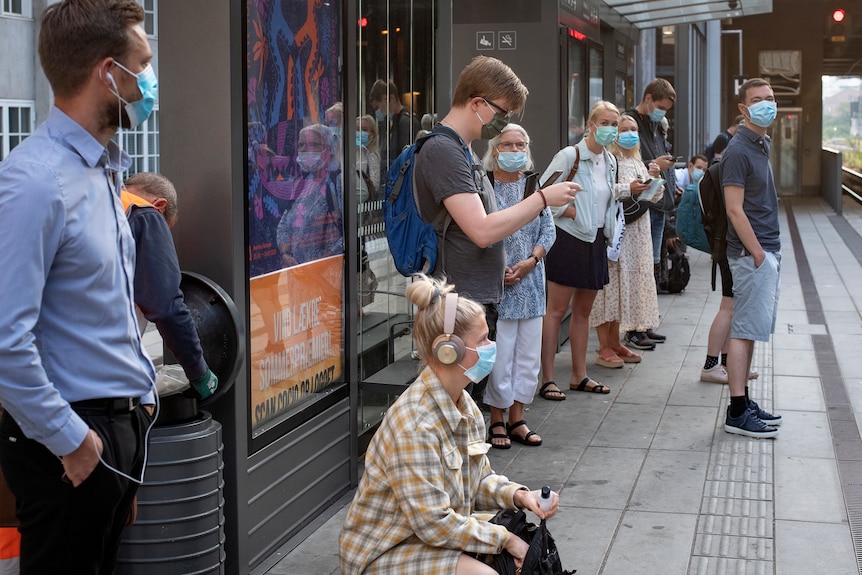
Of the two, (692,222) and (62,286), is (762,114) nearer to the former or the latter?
(692,222)

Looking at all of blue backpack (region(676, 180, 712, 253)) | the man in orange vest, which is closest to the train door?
blue backpack (region(676, 180, 712, 253))

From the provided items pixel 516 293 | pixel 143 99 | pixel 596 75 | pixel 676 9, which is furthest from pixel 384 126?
pixel 676 9

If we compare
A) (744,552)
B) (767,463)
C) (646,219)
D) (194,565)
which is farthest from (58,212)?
(646,219)

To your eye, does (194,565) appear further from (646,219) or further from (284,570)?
(646,219)

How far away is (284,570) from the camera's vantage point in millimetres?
4293

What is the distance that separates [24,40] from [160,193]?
1613 centimetres

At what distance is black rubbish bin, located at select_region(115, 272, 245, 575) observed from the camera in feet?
11.1

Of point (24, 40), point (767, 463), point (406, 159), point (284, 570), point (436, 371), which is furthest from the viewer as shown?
point (24, 40)

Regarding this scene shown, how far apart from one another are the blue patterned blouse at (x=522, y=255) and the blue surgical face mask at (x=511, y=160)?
15cm

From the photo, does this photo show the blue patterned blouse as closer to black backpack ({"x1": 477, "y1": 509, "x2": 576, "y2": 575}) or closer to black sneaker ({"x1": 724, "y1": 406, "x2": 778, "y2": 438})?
black sneaker ({"x1": 724, "y1": 406, "x2": 778, "y2": 438})

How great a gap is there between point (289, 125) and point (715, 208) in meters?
2.99

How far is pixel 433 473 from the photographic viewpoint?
3.04 meters

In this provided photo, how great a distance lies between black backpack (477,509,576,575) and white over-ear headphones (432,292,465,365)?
51 centimetres

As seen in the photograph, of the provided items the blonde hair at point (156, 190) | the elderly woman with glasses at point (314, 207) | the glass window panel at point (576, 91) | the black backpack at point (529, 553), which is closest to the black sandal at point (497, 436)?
the elderly woman with glasses at point (314, 207)
